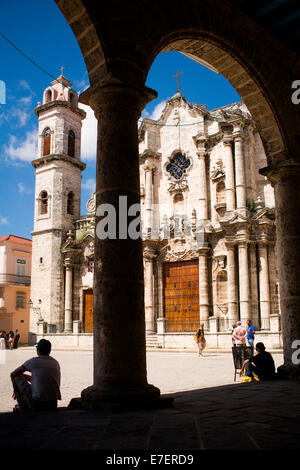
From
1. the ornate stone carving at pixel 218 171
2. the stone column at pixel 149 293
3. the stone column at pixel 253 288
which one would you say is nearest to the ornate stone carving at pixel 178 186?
the ornate stone carving at pixel 218 171

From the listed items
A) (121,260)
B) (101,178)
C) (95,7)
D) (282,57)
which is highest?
(282,57)

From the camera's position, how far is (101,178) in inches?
182

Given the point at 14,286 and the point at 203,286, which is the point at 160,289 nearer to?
the point at 203,286

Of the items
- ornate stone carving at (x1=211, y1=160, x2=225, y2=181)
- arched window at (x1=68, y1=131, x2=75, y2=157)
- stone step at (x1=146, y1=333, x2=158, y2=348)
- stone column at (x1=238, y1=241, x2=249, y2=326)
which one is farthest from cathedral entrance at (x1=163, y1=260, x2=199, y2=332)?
arched window at (x1=68, y1=131, x2=75, y2=157)

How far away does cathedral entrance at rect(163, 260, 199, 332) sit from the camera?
22.4m

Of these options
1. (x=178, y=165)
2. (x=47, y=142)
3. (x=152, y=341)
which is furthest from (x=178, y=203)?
(x=47, y=142)

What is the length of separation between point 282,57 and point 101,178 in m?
4.59

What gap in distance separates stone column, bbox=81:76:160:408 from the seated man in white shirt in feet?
1.09

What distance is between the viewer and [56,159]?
27750 mm

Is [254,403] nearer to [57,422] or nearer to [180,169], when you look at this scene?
[57,422]

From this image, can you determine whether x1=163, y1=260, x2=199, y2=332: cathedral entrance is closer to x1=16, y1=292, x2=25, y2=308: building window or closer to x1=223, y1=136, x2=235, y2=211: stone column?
x1=223, y1=136, x2=235, y2=211: stone column

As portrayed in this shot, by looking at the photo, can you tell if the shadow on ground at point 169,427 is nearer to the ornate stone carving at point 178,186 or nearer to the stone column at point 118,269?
the stone column at point 118,269

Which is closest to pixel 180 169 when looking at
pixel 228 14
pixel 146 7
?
pixel 228 14

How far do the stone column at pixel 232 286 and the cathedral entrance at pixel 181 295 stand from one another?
7.50ft
